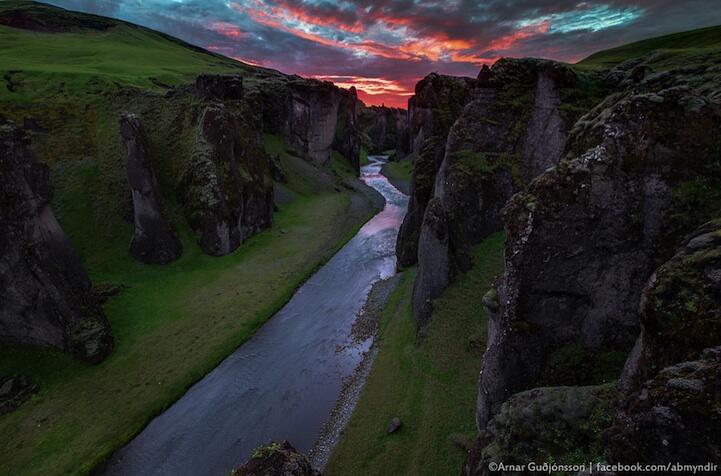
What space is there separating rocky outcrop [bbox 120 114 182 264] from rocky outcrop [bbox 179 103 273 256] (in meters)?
5.24

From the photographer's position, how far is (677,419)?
812 centimetres

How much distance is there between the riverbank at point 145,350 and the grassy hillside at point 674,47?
42991 millimetres

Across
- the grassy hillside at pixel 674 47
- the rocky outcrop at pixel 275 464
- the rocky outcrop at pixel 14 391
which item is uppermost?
the grassy hillside at pixel 674 47

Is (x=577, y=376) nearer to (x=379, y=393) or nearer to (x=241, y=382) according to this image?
(x=379, y=393)

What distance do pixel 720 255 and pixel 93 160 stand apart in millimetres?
64124

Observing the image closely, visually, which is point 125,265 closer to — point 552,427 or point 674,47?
point 552,427

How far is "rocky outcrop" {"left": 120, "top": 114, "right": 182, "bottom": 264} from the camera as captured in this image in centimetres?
4541

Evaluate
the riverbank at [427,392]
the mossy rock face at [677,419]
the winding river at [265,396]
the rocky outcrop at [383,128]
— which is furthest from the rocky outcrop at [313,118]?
the mossy rock face at [677,419]

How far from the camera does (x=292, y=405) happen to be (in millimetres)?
27922

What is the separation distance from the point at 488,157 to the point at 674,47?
4032 centimetres

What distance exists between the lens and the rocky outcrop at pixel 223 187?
50.6m

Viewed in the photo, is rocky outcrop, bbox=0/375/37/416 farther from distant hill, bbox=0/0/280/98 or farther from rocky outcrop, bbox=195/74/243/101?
distant hill, bbox=0/0/280/98

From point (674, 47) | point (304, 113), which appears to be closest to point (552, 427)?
point (674, 47)

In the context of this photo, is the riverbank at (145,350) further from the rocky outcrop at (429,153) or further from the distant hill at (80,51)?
the distant hill at (80,51)
